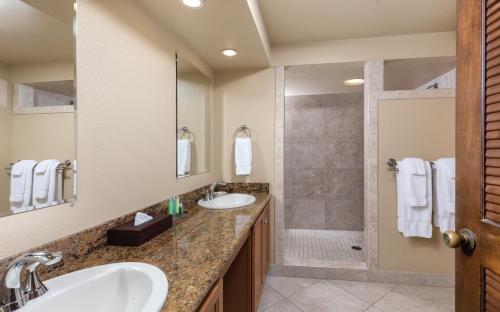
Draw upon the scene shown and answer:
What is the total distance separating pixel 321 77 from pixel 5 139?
2926 mm

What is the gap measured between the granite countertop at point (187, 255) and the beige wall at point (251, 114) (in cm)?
107

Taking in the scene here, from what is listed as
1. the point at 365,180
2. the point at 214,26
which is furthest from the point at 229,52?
the point at 365,180

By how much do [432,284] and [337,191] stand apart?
170 centimetres

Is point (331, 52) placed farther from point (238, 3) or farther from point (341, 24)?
point (238, 3)

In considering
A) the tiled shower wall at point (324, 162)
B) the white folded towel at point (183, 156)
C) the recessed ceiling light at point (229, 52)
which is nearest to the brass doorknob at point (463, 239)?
the white folded towel at point (183, 156)

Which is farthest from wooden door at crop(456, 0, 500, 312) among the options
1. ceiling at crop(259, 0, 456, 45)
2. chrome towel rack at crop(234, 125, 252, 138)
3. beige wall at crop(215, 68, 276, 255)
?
chrome towel rack at crop(234, 125, 252, 138)

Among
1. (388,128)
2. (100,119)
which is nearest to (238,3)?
(100,119)

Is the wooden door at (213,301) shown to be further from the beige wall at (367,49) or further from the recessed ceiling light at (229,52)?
the beige wall at (367,49)

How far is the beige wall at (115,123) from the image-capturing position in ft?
3.28

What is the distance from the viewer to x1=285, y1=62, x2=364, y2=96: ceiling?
8.66 feet

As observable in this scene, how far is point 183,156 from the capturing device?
2031 mm

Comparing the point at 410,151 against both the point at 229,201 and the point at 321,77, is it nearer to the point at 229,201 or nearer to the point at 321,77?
the point at 321,77

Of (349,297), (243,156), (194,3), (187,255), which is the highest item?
(194,3)

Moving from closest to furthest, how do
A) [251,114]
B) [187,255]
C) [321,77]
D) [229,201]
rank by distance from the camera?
[187,255] < [229,201] < [251,114] < [321,77]
